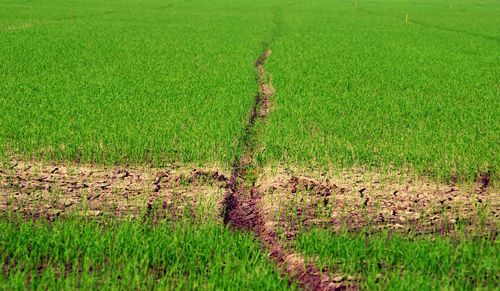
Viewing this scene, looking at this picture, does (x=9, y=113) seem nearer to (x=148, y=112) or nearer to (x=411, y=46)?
(x=148, y=112)

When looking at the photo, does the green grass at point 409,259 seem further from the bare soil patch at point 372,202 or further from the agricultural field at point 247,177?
the bare soil patch at point 372,202

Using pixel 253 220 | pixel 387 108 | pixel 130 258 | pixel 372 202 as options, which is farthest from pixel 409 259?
pixel 387 108

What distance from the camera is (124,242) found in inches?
101

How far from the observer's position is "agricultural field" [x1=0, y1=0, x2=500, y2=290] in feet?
7.89

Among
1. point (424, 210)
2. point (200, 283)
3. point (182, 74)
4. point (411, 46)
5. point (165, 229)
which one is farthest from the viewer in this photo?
point (411, 46)

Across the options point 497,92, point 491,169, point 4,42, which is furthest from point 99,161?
point 4,42

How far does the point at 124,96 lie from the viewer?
566 centimetres

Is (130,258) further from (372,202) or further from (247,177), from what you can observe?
(372,202)

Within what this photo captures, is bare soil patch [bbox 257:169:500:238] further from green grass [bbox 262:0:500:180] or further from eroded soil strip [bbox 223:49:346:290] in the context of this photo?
green grass [bbox 262:0:500:180]

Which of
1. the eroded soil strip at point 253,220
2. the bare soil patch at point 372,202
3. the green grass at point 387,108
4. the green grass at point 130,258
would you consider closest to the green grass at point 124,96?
the eroded soil strip at point 253,220

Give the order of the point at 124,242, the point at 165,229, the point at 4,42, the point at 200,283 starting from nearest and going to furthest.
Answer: the point at 200,283 → the point at 124,242 → the point at 165,229 → the point at 4,42

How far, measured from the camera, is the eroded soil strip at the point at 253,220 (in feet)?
7.79

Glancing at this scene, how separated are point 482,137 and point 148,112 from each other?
3718 mm

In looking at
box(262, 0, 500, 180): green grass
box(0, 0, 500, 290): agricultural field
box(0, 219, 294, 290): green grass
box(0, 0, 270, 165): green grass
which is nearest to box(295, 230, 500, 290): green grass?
box(0, 0, 500, 290): agricultural field
